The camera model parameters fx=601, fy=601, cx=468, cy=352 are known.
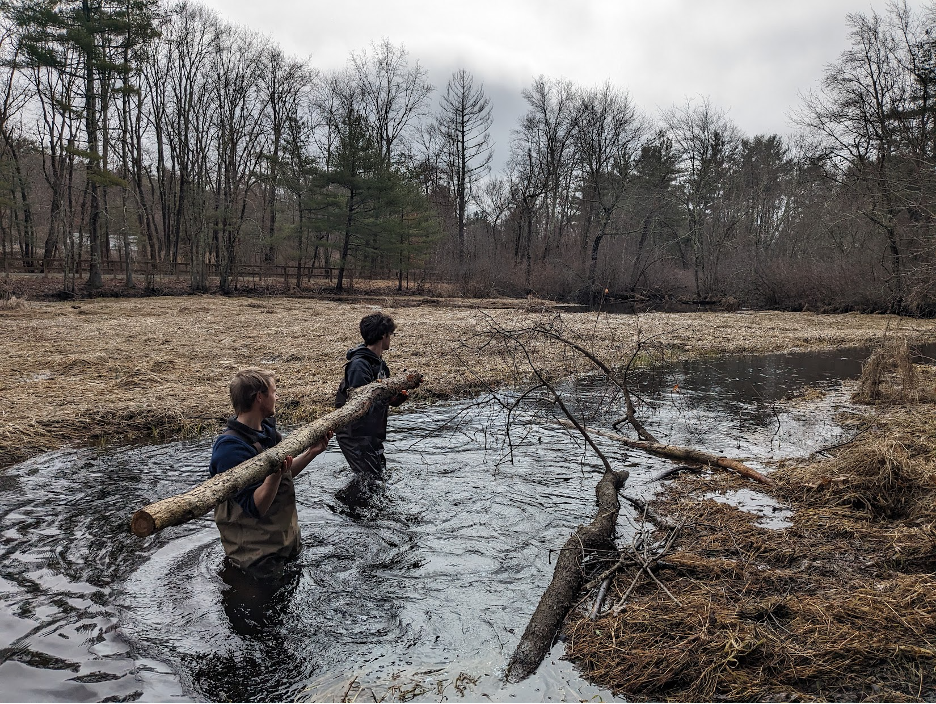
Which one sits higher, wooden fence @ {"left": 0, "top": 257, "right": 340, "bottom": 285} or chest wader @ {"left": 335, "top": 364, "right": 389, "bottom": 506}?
wooden fence @ {"left": 0, "top": 257, "right": 340, "bottom": 285}

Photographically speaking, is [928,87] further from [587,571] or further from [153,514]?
[153,514]

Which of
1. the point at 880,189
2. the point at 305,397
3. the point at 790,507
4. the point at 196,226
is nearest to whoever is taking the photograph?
the point at 790,507

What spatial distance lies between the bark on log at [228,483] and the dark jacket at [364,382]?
68 centimetres

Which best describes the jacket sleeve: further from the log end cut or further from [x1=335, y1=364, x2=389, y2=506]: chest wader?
[x1=335, y1=364, x2=389, y2=506]: chest wader

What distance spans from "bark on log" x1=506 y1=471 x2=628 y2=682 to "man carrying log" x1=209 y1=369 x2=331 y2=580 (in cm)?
179

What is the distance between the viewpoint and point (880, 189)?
87.4 feet

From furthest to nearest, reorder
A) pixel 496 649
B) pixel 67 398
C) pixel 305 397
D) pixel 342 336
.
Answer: pixel 342 336 < pixel 305 397 < pixel 67 398 < pixel 496 649

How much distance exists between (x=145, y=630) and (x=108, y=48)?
31707 millimetres

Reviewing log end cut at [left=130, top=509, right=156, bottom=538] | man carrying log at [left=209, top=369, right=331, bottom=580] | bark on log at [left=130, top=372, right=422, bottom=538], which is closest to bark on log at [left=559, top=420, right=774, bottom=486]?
bark on log at [left=130, top=372, right=422, bottom=538]

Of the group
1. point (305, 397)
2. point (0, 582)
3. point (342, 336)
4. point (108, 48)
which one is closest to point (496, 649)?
point (0, 582)

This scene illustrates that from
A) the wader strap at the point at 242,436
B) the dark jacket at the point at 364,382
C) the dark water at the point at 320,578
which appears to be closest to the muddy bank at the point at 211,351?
the dark water at the point at 320,578

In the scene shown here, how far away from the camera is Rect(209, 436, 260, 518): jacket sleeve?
386 cm

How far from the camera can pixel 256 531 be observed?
4098mm

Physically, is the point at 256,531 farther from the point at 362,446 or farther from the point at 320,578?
the point at 362,446
